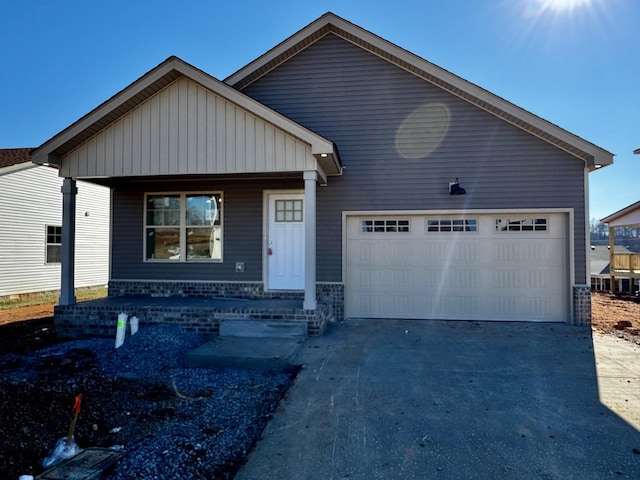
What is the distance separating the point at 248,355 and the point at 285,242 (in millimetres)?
3355

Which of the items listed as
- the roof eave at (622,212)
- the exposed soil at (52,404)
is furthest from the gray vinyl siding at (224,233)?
the roof eave at (622,212)

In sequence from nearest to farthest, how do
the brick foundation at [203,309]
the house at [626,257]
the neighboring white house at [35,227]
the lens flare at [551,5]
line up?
the brick foundation at [203,309]
the lens flare at [551,5]
the neighboring white house at [35,227]
the house at [626,257]

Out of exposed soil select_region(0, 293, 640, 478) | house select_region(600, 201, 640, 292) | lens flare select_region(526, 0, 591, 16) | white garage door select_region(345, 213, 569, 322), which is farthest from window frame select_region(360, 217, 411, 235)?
house select_region(600, 201, 640, 292)

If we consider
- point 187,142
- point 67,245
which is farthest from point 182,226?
point 187,142

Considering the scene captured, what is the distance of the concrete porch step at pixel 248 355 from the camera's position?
16.3 feet

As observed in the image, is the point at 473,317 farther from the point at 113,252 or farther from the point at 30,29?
the point at 30,29

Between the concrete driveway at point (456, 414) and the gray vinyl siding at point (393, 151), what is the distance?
2.72 metres

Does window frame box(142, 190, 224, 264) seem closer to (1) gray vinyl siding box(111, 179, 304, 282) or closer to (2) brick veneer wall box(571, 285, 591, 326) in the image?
(1) gray vinyl siding box(111, 179, 304, 282)

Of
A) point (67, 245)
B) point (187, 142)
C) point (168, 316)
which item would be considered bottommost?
point (168, 316)

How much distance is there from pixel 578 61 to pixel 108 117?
9.52 m

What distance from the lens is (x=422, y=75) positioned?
782 cm

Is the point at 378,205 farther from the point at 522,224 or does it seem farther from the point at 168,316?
the point at 168,316

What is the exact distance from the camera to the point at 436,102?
7.82 metres

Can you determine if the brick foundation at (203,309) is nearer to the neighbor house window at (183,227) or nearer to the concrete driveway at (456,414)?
the neighbor house window at (183,227)
